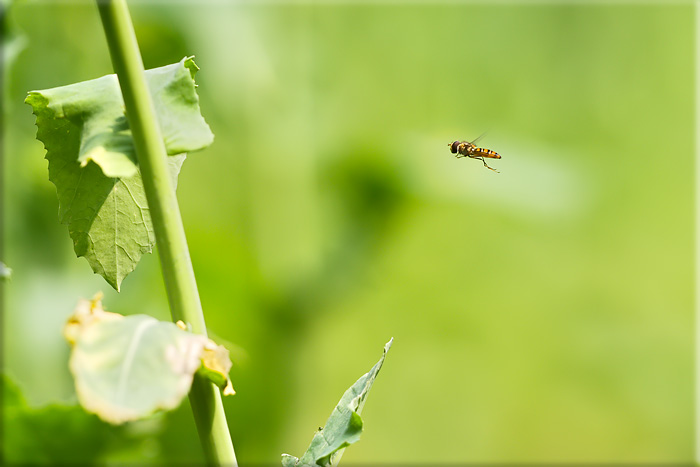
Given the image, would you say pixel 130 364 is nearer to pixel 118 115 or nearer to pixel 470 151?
pixel 118 115

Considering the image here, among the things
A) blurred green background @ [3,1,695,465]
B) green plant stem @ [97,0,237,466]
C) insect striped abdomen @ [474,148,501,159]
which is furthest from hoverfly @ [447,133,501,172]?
green plant stem @ [97,0,237,466]

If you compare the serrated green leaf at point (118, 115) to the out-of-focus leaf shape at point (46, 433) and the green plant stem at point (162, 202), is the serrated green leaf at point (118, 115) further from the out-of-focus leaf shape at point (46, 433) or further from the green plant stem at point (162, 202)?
the out-of-focus leaf shape at point (46, 433)

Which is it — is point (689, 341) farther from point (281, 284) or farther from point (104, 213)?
point (104, 213)

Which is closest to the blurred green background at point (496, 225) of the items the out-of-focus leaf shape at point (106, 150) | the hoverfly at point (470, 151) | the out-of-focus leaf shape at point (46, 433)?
the hoverfly at point (470, 151)

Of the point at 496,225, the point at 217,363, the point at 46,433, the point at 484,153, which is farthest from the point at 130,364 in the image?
the point at 496,225

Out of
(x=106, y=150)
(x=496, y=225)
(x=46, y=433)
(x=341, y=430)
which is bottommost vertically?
(x=496, y=225)
